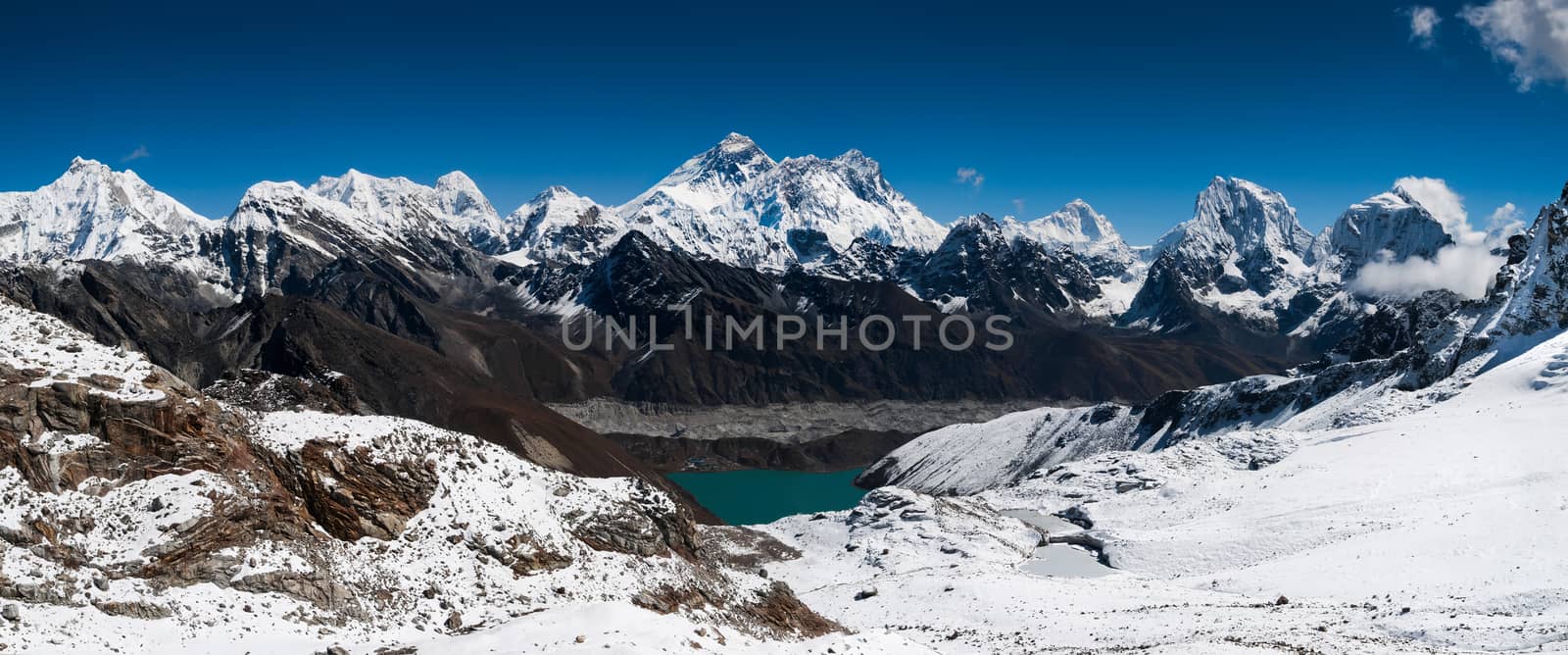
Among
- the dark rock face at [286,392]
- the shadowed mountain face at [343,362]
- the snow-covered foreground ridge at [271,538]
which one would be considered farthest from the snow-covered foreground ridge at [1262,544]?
the shadowed mountain face at [343,362]

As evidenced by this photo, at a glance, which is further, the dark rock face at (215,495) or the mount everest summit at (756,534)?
the mount everest summit at (756,534)

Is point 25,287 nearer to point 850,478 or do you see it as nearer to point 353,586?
point 850,478

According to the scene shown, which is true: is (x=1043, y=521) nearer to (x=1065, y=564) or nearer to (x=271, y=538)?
(x=1065, y=564)

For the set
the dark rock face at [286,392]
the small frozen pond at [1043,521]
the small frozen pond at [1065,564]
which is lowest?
the small frozen pond at [1065,564]

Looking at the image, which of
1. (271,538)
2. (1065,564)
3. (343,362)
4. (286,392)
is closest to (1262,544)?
(1065,564)

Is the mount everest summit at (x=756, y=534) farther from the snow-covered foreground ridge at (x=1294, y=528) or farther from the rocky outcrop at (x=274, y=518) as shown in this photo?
→ the snow-covered foreground ridge at (x=1294, y=528)

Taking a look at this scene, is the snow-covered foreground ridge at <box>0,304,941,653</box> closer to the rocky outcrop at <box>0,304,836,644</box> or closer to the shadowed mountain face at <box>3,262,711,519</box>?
the rocky outcrop at <box>0,304,836,644</box>

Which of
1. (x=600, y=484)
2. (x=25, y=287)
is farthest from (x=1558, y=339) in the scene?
(x=25, y=287)

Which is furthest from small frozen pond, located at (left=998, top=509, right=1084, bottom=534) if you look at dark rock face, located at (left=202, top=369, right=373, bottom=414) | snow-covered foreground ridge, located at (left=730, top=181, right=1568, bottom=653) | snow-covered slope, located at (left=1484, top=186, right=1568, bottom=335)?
dark rock face, located at (left=202, top=369, right=373, bottom=414)
